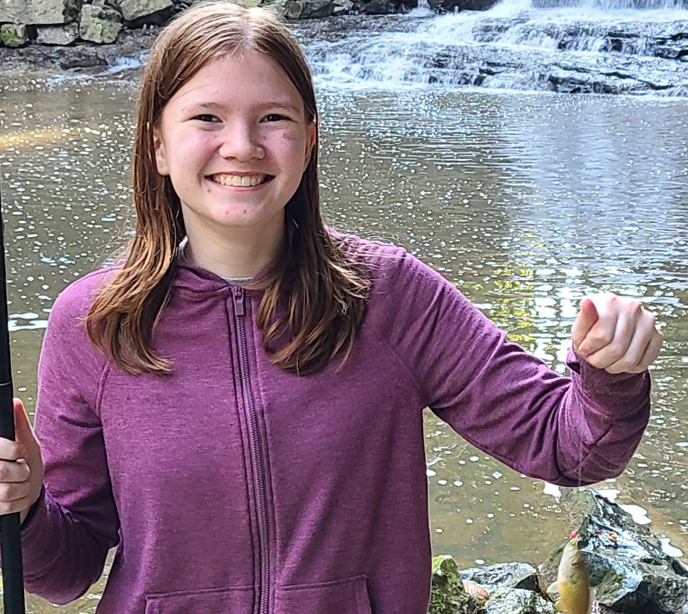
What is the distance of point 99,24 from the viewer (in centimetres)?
1602

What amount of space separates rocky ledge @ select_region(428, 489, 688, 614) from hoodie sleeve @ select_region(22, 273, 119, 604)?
0.89m

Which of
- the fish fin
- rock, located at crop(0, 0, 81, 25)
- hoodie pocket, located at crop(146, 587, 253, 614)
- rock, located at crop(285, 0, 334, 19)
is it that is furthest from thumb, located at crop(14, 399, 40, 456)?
rock, located at crop(285, 0, 334, 19)

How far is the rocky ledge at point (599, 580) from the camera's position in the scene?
2.06 meters

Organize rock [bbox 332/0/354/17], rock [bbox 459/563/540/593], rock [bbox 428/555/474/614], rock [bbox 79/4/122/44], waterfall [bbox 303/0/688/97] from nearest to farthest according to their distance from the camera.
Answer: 1. rock [bbox 428/555/474/614]
2. rock [bbox 459/563/540/593]
3. waterfall [bbox 303/0/688/97]
4. rock [bbox 79/4/122/44]
5. rock [bbox 332/0/354/17]

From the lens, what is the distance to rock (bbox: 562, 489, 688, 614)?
6.86ft

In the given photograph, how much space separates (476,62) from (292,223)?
1241 centimetres

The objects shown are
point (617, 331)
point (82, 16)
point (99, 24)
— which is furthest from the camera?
point (82, 16)

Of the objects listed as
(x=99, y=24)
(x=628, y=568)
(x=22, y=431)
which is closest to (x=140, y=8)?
(x=99, y=24)

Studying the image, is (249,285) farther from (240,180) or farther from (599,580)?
(599,580)

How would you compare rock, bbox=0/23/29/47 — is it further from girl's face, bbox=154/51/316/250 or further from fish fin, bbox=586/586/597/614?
girl's face, bbox=154/51/316/250

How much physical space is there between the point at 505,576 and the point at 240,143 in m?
1.47

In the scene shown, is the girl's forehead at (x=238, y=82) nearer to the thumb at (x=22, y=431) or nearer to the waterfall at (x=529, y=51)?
the thumb at (x=22, y=431)

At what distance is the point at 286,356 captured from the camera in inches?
50.0

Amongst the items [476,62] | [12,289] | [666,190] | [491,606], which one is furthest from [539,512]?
[476,62]
